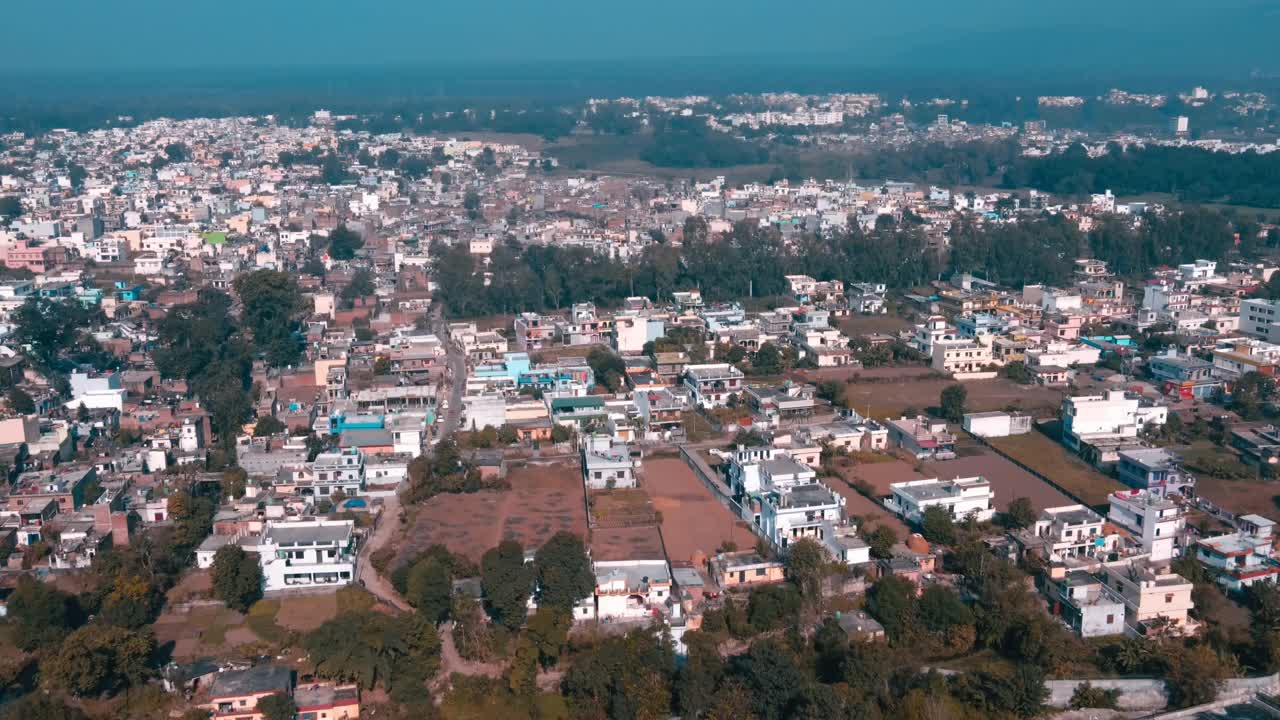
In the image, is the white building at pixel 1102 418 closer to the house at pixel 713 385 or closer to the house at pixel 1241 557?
the house at pixel 1241 557

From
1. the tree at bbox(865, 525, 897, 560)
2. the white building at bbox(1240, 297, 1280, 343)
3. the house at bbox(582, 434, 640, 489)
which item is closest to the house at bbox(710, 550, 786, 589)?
the tree at bbox(865, 525, 897, 560)

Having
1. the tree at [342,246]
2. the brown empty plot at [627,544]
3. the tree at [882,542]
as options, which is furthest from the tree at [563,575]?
the tree at [342,246]

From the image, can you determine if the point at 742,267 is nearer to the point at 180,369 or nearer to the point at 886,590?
the point at 180,369

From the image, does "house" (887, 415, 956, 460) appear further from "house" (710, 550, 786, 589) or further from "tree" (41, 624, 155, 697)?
"tree" (41, 624, 155, 697)

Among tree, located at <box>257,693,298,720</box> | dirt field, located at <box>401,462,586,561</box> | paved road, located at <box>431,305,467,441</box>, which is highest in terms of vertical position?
tree, located at <box>257,693,298,720</box>

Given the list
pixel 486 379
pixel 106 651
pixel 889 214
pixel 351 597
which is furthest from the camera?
pixel 889 214

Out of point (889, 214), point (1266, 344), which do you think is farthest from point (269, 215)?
point (1266, 344)

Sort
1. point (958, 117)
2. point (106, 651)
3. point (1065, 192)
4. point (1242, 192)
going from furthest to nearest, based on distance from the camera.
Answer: point (958, 117) < point (1065, 192) < point (1242, 192) < point (106, 651)
